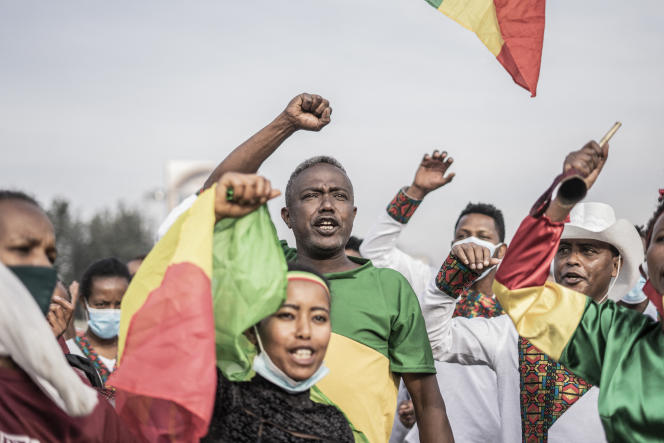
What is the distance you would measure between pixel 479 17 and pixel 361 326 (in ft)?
5.93

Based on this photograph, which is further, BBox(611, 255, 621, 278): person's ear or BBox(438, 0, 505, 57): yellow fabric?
BBox(611, 255, 621, 278): person's ear

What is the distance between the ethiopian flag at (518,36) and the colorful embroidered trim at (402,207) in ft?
5.34

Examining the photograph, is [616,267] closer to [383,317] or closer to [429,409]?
[429,409]

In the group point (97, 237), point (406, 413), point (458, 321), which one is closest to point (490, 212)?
point (406, 413)

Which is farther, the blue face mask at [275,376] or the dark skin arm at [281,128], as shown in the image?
the dark skin arm at [281,128]

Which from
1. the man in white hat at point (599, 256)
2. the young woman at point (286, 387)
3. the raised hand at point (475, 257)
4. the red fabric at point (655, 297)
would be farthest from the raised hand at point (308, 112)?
the man in white hat at point (599, 256)

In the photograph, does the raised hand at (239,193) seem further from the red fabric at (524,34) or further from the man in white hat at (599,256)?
the man in white hat at (599,256)

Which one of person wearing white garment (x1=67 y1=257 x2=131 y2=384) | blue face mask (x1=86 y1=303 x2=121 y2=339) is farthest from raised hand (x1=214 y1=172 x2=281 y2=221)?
blue face mask (x1=86 y1=303 x2=121 y2=339)

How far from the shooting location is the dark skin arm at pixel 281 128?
13.1ft

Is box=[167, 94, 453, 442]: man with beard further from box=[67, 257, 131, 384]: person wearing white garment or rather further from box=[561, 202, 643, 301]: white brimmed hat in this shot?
box=[67, 257, 131, 384]: person wearing white garment

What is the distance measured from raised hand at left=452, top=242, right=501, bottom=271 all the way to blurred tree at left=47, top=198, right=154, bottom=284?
53.8 meters

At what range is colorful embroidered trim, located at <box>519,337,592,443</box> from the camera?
459 centimetres

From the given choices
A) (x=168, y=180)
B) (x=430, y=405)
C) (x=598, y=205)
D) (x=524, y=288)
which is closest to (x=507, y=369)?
(x=430, y=405)

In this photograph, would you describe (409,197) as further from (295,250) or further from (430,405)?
(430,405)
